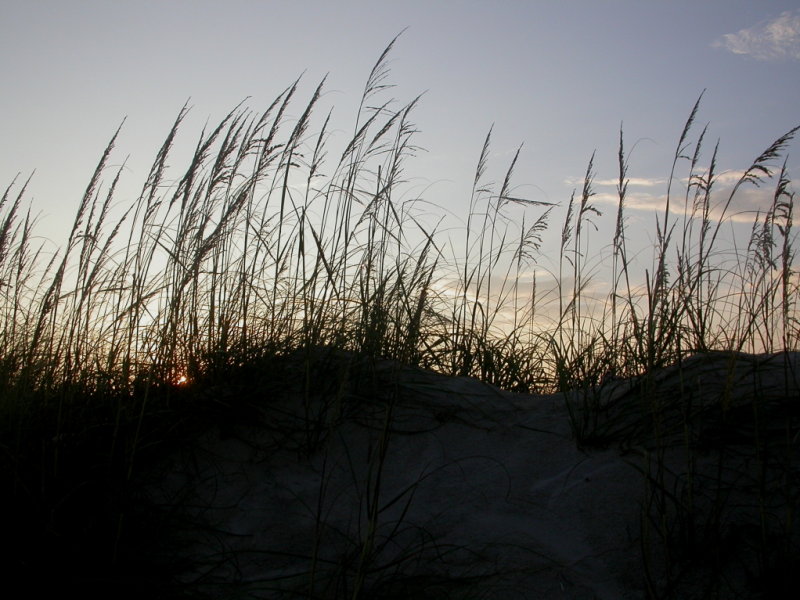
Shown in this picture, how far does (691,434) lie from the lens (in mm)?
1976

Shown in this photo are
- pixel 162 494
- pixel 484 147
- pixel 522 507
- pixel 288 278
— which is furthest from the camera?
pixel 484 147

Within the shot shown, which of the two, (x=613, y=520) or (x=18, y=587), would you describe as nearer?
(x=18, y=587)

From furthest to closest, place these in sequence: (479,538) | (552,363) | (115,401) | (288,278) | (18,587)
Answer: (552,363), (288,278), (115,401), (479,538), (18,587)

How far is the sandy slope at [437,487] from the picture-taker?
1.70 metres

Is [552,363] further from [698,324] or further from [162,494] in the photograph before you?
[162,494]

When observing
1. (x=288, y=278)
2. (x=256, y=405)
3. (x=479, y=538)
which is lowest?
(x=479, y=538)

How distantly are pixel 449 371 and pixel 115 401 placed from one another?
1601mm

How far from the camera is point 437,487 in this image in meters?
2.08

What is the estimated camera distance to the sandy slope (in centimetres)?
170

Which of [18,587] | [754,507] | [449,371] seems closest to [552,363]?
[449,371]

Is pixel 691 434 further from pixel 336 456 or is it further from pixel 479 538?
pixel 336 456

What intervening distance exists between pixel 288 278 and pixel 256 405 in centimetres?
84

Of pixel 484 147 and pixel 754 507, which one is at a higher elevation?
pixel 484 147

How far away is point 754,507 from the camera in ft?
5.86
